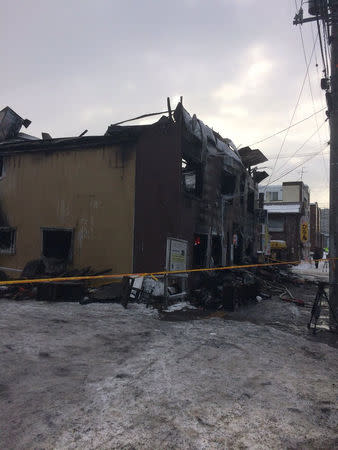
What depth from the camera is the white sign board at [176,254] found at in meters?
12.6

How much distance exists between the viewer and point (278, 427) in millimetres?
3459

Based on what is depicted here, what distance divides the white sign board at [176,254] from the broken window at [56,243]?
3850 mm

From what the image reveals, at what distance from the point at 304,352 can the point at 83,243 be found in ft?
27.9

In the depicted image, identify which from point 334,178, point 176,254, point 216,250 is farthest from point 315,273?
point 334,178

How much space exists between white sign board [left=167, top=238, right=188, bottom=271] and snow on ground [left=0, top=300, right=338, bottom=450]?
17.0ft

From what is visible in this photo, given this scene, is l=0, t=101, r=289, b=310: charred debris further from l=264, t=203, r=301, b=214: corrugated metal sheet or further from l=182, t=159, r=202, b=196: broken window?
l=264, t=203, r=301, b=214: corrugated metal sheet

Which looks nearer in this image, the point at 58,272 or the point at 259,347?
the point at 259,347

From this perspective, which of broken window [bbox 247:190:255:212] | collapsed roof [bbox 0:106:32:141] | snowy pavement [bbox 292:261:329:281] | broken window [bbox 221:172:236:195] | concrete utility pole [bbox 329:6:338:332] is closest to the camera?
concrete utility pole [bbox 329:6:338:332]

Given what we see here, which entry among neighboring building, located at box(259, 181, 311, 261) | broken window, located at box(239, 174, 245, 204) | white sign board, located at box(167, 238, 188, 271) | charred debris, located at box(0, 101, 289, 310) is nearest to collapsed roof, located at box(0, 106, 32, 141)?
charred debris, located at box(0, 101, 289, 310)

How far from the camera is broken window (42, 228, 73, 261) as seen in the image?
13.1 m

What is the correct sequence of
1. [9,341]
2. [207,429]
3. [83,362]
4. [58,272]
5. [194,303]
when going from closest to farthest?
[207,429], [83,362], [9,341], [194,303], [58,272]

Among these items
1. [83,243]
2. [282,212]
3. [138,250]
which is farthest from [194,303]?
[282,212]

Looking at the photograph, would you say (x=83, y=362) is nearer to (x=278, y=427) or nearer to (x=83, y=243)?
(x=278, y=427)

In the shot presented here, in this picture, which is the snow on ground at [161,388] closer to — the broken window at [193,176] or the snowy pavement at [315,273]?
the broken window at [193,176]
